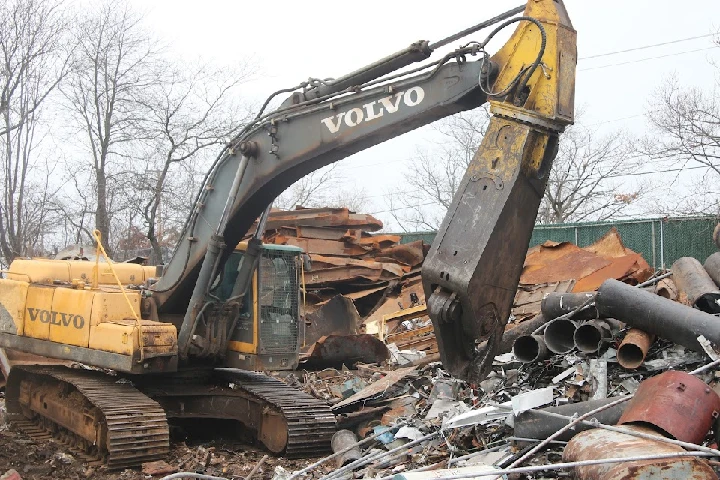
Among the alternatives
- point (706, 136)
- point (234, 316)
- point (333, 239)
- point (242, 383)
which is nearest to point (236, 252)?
point (234, 316)

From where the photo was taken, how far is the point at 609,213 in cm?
3512

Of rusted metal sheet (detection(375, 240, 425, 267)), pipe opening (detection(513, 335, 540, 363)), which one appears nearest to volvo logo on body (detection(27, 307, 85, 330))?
pipe opening (detection(513, 335, 540, 363))

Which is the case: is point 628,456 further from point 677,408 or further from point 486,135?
point 486,135

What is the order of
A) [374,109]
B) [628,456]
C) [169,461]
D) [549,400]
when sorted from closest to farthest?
[628,456], [549,400], [374,109], [169,461]

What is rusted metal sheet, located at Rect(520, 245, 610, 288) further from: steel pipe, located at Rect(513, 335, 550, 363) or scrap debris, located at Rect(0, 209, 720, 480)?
steel pipe, located at Rect(513, 335, 550, 363)

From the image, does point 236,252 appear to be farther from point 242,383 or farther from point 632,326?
point 632,326

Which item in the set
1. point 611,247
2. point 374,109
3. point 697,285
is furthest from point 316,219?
point 374,109

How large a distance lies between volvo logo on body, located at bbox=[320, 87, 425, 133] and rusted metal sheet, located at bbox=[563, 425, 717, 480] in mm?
2890

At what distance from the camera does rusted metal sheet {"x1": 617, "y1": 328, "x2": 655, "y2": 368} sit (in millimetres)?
5914

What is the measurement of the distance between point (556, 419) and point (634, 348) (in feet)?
4.19

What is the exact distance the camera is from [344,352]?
38.3ft

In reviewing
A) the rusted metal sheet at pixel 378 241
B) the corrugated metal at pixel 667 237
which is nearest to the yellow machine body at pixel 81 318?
the rusted metal sheet at pixel 378 241

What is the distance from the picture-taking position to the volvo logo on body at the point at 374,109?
602 centimetres

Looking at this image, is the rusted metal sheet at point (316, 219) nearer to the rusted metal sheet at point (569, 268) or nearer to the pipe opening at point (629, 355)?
the rusted metal sheet at point (569, 268)
